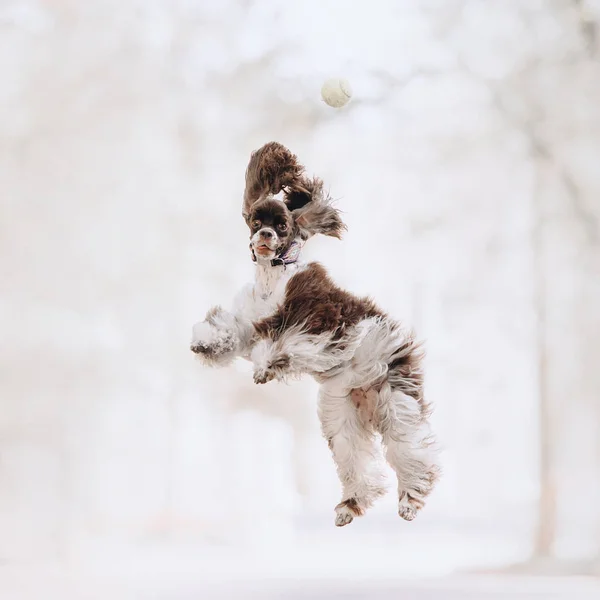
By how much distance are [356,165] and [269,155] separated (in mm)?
1373

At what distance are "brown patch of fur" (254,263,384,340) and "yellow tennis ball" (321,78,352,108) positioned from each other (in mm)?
600

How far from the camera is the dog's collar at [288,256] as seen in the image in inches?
100

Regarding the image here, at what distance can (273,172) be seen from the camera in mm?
2635

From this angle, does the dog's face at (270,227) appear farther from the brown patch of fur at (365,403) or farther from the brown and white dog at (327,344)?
the brown patch of fur at (365,403)

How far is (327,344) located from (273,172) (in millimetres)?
508

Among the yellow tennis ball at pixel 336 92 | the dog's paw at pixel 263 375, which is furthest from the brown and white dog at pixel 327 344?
the yellow tennis ball at pixel 336 92

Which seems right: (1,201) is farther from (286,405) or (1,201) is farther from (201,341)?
(201,341)

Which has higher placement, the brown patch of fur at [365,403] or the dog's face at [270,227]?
the dog's face at [270,227]

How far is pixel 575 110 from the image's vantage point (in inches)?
157

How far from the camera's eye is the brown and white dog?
248 cm

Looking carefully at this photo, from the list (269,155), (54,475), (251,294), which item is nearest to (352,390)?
(251,294)

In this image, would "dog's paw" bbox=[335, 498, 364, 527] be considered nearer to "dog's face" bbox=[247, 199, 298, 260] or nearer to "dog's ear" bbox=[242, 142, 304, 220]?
"dog's face" bbox=[247, 199, 298, 260]

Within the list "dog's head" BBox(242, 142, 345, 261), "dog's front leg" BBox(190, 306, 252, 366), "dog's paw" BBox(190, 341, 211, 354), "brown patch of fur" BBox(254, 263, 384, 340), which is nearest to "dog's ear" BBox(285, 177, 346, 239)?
"dog's head" BBox(242, 142, 345, 261)

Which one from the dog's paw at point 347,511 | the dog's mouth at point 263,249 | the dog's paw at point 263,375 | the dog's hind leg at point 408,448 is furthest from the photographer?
the dog's paw at point 347,511
